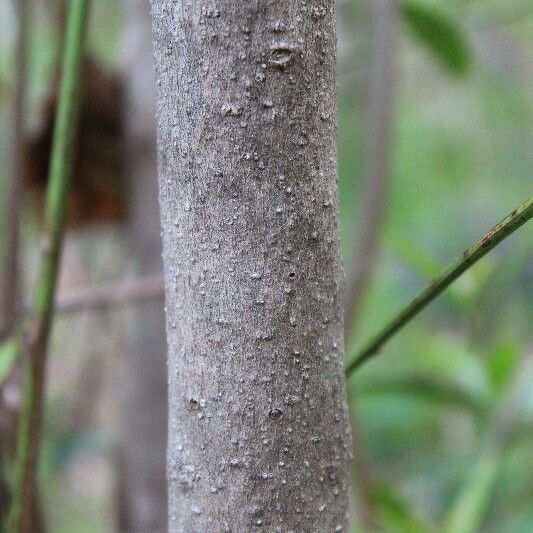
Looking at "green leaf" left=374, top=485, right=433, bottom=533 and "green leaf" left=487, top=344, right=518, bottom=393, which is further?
"green leaf" left=487, top=344, right=518, bottom=393

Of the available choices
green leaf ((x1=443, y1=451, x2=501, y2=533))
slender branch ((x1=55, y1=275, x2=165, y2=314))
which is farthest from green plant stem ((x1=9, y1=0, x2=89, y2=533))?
green leaf ((x1=443, y1=451, x2=501, y2=533))

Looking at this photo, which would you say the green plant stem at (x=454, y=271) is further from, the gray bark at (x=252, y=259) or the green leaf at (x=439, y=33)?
the green leaf at (x=439, y=33)

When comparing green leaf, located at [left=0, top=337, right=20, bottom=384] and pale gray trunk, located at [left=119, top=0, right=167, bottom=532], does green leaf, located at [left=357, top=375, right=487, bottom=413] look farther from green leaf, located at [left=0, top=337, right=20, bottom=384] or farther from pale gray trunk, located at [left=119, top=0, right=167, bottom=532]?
green leaf, located at [left=0, top=337, right=20, bottom=384]

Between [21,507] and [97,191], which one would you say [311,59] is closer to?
[21,507]

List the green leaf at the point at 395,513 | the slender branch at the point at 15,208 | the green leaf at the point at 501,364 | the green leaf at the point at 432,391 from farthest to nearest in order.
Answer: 1. the green leaf at the point at 432,391
2. the green leaf at the point at 501,364
3. the green leaf at the point at 395,513
4. the slender branch at the point at 15,208

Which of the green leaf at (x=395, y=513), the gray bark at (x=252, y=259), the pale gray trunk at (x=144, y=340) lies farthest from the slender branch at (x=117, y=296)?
the gray bark at (x=252, y=259)

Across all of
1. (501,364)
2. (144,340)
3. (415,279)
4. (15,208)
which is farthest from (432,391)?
(415,279)
